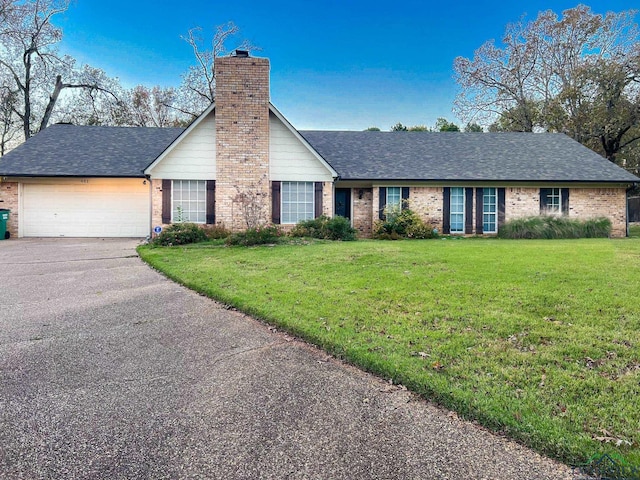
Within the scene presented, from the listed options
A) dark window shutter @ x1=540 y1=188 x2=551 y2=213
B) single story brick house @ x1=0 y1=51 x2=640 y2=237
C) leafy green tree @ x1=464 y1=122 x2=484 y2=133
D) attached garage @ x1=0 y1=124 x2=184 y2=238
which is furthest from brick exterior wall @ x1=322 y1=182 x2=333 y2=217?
leafy green tree @ x1=464 y1=122 x2=484 y2=133

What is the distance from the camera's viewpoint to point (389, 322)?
15.1 ft

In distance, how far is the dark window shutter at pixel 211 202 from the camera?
47.9ft

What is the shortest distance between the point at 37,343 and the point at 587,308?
645 centimetres

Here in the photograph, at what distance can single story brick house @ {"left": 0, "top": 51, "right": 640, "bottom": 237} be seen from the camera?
1440 centimetres

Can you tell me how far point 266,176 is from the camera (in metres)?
14.6

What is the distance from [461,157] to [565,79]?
1848cm

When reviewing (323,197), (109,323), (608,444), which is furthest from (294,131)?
(608,444)

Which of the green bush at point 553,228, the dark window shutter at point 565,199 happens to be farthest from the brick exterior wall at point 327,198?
the dark window shutter at point 565,199

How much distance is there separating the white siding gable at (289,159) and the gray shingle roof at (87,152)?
5.97 m

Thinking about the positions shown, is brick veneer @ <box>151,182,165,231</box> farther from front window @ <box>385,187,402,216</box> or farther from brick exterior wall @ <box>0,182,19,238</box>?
front window @ <box>385,187,402,216</box>

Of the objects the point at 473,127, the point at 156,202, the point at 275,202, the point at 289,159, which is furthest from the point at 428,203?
the point at 473,127

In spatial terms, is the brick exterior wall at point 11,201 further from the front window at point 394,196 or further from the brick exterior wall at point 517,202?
the brick exterior wall at point 517,202

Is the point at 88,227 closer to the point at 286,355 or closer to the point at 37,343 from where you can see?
the point at 37,343

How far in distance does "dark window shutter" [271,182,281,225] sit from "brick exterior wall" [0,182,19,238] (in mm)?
10790
